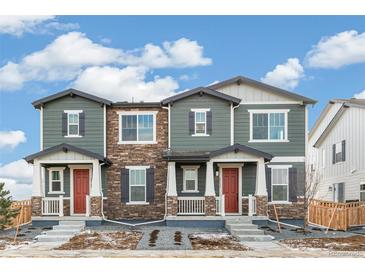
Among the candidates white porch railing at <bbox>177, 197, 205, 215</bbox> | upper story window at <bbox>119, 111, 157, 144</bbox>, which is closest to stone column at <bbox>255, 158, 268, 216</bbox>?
white porch railing at <bbox>177, 197, 205, 215</bbox>

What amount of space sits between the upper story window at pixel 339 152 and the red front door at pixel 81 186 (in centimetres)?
924

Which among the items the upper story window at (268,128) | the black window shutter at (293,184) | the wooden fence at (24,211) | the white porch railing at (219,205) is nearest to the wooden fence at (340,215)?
the black window shutter at (293,184)

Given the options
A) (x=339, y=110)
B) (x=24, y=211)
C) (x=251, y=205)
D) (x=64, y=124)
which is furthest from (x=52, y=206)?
(x=339, y=110)

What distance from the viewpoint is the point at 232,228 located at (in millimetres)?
16109

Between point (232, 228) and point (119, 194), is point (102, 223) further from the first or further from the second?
point (232, 228)

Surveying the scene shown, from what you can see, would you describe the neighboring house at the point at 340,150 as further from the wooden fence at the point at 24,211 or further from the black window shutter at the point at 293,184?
the wooden fence at the point at 24,211

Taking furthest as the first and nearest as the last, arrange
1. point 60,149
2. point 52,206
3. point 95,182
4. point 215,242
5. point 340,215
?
point 52,206 → point 95,182 → point 60,149 → point 340,215 → point 215,242

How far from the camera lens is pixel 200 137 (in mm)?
18766

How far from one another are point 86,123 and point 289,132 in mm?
6847

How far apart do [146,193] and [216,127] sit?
10.7 ft

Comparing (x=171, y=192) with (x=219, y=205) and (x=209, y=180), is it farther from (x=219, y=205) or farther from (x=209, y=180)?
(x=219, y=205)

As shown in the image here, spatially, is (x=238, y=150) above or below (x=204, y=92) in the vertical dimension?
below

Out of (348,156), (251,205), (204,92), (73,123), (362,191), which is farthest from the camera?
(348,156)
